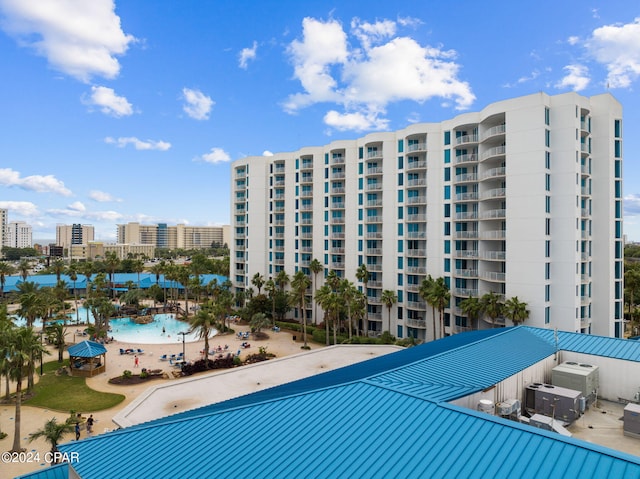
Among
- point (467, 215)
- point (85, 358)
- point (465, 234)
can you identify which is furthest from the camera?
point (467, 215)

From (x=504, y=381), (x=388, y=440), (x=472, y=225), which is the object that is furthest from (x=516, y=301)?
(x=388, y=440)

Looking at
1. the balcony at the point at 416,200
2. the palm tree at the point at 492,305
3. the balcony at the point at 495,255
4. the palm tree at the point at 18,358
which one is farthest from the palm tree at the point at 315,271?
the palm tree at the point at 18,358

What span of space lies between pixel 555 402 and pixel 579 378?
2640 millimetres

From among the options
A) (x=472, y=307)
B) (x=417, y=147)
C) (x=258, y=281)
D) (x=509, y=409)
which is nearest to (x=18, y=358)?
(x=509, y=409)

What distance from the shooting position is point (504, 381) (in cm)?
1605

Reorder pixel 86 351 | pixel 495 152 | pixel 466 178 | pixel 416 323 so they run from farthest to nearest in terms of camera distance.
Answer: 1. pixel 416 323
2. pixel 466 178
3. pixel 495 152
4. pixel 86 351

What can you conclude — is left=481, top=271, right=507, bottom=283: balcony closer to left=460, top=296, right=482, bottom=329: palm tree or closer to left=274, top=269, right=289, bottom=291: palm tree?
left=460, top=296, right=482, bottom=329: palm tree

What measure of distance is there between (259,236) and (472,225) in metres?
42.4

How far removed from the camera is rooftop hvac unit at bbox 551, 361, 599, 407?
17016 millimetres

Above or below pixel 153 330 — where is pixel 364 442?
above

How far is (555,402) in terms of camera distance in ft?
51.4

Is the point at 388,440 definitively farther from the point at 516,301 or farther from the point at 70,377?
the point at 70,377

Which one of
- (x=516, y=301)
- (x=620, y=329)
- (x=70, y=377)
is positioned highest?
(x=516, y=301)

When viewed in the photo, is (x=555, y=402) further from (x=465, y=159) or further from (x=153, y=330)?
(x=153, y=330)
